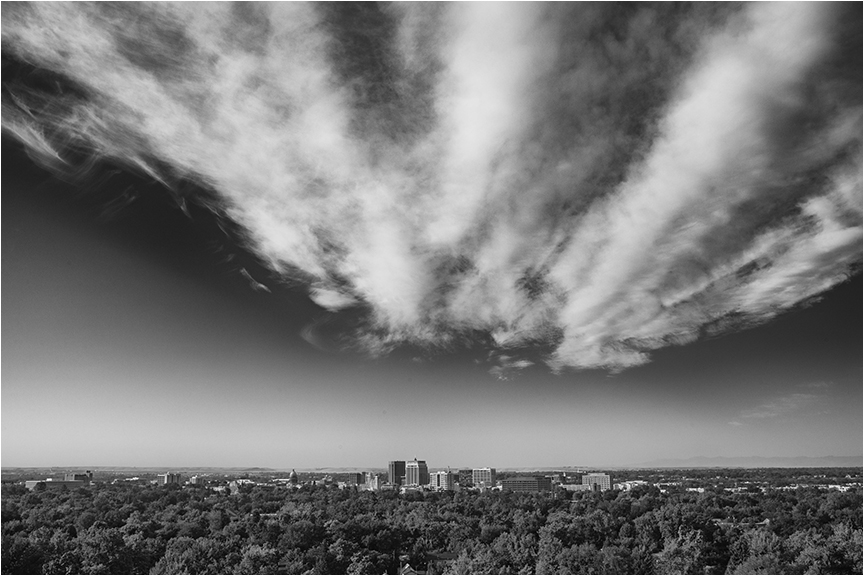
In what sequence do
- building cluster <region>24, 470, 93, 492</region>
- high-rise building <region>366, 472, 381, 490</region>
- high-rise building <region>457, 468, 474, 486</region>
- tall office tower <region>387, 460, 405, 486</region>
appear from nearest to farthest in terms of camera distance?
building cluster <region>24, 470, 93, 492</region>
high-rise building <region>366, 472, 381, 490</region>
tall office tower <region>387, 460, 405, 486</region>
high-rise building <region>457, 468, 474, 486</region>

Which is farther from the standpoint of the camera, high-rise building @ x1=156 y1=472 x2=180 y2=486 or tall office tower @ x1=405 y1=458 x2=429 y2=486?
tall office tower @ x1=405 y1=458 x2=429 y2=486

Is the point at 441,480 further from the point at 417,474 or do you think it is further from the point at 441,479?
the point at 417,474

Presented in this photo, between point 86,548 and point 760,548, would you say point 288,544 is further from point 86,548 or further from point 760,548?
point 760,548

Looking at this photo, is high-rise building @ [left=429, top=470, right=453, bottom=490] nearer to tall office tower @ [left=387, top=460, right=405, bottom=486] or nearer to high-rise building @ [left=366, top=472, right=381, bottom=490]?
tall office tower @ [left=387, top=460, right=405, bottom=486]

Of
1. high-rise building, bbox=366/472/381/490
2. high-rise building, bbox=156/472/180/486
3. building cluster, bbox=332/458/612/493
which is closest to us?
high-rise building, bbox=156/472/180/486

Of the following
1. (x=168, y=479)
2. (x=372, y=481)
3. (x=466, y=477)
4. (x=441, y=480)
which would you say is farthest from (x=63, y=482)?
(x=466, y=477)

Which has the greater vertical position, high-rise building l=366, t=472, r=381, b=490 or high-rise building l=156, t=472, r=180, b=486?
high-rise building l=156, t=472, r=180, b=486

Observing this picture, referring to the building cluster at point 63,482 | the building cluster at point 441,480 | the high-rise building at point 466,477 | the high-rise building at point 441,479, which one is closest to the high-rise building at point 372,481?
the building cluster at point 441,480

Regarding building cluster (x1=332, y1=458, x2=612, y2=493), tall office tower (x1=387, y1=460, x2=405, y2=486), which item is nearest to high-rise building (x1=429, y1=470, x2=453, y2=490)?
building cluster (x1=332, y1=458, x2=612, y2=493)
